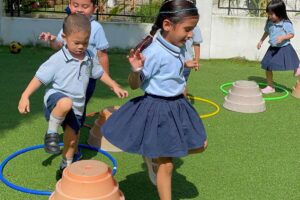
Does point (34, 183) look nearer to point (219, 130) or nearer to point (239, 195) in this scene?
point (239, 195)

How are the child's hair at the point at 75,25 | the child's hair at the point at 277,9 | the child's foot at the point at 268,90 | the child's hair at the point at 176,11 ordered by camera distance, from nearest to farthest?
1. the child's hair at the point at 176,11
2. the child's hair at the point at 75,25
3. the child's hair at the point at 277,9
4. the child's foot at the point at 268,90

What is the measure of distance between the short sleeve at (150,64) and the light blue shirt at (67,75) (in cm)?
89

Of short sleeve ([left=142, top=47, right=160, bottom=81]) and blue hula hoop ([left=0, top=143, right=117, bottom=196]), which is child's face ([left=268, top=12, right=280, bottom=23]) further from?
short sleeve ([left=142, top=47, right=160, bottom=81])

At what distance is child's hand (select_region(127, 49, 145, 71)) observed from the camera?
9.93 ft

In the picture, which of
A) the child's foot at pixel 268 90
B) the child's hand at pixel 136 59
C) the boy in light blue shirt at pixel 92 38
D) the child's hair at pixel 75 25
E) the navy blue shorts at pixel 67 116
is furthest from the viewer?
the child's foot at pixel 268 90

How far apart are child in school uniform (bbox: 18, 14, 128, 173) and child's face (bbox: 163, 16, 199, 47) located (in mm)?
781

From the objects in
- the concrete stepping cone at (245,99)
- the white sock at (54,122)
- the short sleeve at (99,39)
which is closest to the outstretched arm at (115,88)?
the white sock at (54,122)

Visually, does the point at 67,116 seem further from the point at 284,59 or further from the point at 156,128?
the point at 284,59

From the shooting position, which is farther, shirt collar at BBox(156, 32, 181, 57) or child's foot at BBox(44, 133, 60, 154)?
child's foot at BBox(44, 133, 60, 154)

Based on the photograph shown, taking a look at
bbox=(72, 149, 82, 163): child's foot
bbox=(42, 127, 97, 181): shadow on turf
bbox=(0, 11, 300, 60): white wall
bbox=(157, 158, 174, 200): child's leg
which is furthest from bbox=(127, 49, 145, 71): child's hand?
bbox=(0, 11, 300, 60): white wall

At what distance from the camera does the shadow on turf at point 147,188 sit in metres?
3.88

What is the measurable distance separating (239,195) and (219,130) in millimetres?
1731

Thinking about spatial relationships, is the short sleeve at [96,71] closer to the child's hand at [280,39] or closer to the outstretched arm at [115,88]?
the outstretched arm at [115,88]

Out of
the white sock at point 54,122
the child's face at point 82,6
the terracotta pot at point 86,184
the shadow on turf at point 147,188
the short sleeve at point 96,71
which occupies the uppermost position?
the child's face at point 82,6
